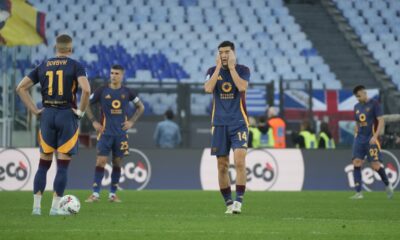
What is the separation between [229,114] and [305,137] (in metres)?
11.3

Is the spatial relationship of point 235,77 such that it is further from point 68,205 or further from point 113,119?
point 113,119

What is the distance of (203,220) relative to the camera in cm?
1146

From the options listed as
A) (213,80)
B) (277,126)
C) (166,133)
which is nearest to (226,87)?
(213,80)

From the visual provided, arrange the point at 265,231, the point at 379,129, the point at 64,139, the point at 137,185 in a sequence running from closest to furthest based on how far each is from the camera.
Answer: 1. the point at 265,231
2. the point at 64,139
3. the point at 379,129
4. the point at 137,185

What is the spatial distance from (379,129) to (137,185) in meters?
6.05

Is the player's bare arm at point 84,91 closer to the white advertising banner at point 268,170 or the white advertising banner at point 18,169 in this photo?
the white advertising banner at point 18,169

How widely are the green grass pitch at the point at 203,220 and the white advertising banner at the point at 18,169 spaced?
194 inches

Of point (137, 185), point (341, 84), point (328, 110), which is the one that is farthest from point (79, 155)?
point (341, 84)

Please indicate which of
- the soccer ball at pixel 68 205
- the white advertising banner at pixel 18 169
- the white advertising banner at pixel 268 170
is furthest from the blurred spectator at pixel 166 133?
the soccer ball at pixel 68 205

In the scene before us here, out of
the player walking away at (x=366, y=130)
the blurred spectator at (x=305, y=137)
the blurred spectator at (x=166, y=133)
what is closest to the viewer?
the player walking away at (x=366, y=130)

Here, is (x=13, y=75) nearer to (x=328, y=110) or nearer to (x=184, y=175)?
(x=184, y=175)

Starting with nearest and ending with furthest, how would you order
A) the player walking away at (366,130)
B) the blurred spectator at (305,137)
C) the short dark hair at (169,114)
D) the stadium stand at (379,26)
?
the player walking away at (366,130) → the short dark hair at (169,114) → the blurred spectator at (305,137) → the stadium stand at (379,26)

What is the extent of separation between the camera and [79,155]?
22562mm

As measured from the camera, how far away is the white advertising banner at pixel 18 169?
21766 mm
